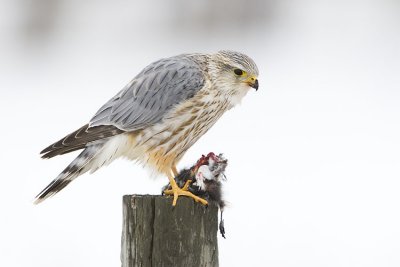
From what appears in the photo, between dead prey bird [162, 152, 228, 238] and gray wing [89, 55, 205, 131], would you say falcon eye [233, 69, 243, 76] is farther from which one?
dead prey bird [162, 152, 228, 238]

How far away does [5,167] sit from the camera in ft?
29.5

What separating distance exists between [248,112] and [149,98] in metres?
5.36

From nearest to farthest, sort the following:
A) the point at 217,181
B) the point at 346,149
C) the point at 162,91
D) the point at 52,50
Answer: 1. the point at 217,181
2. the point at 162,91
3. the point at 346,149
4. the point at 52,50

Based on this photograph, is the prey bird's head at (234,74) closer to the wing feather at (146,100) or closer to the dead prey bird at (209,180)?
the wing feather at (146,100)

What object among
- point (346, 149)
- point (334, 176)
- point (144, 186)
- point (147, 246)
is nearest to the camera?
point (147, 246)

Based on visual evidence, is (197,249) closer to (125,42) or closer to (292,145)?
(292,145)

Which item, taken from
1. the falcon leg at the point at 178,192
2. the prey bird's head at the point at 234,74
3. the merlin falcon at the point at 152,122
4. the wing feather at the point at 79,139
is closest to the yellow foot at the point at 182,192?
the falcon leg at the point at 178,192

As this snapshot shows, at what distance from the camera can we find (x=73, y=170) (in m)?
4.89

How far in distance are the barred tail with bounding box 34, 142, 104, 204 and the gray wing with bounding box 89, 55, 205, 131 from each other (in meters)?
0.17

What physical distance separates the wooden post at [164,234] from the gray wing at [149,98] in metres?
1.07

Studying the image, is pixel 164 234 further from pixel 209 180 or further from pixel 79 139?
pixel 79 139

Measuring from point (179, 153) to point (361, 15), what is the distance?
28.3 ft

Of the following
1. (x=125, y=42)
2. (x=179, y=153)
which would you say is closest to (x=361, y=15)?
(x=125, y=42)

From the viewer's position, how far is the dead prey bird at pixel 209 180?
419cm
